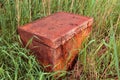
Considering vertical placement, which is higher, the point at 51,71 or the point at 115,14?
the point at 115,14

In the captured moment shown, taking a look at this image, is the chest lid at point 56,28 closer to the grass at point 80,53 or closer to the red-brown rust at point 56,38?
the red-brown rust at point 56,38

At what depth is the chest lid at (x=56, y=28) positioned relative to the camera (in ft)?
5.59

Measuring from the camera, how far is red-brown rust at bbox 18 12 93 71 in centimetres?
172

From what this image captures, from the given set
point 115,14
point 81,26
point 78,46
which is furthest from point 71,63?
point 115,14

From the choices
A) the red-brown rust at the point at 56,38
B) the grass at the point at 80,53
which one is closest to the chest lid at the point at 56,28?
the red-brown rust at the point at 56,38

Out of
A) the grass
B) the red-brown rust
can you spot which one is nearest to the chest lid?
the red-brown rust

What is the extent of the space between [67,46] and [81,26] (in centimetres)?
24

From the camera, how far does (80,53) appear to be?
6.32 ft

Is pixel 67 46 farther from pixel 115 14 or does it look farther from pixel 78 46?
pixel 115 14

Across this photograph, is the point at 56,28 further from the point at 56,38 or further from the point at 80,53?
the point at 80,53

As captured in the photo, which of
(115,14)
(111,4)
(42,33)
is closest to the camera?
(42,33)

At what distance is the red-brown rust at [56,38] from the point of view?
1722 millimetres

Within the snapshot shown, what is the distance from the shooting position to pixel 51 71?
1.82 m

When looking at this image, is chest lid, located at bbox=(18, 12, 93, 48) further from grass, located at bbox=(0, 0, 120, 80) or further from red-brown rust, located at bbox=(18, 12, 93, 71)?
grass, located at bbox=(0, 0, 120, 80)
